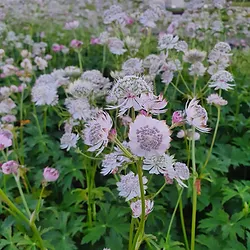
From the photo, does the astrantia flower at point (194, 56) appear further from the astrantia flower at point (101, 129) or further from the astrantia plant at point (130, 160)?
the astrantia flower at point (101, 129)

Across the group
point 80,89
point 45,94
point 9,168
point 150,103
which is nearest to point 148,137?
point 150,103

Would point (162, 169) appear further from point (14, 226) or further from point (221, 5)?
point (221, 5)

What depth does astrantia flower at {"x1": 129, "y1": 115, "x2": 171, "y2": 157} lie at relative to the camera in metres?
0.85

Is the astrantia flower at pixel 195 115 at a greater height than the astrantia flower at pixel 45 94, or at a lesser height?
greater

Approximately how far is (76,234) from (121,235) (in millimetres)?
203

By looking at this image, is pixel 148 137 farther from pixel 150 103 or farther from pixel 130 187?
pixel 130 187

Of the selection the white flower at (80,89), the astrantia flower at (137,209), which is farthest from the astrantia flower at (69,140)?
the astrantia flower at (137,209)

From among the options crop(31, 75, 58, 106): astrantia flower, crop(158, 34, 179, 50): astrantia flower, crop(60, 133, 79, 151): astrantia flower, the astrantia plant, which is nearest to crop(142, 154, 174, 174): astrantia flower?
the astrantia plant

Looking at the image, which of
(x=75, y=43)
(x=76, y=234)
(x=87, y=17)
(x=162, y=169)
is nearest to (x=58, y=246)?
(x=76, y=234)

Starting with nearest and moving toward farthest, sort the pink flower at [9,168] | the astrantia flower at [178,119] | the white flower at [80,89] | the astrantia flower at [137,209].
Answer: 1. the astrantia flower at [178,119]
2. the astrantia flower at [137,209]
3. the pink flower at [9,168]
4. the white flower at [80,89]

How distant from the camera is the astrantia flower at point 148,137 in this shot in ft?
2.78

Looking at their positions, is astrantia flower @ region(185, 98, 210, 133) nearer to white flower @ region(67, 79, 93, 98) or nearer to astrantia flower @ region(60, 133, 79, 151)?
astrantia flower @ region(60, 133, 79, 151)

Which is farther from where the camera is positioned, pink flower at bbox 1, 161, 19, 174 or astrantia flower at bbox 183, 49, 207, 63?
astrantia flower at bbox 183, 49, 207, 63

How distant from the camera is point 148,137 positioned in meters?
0.85
